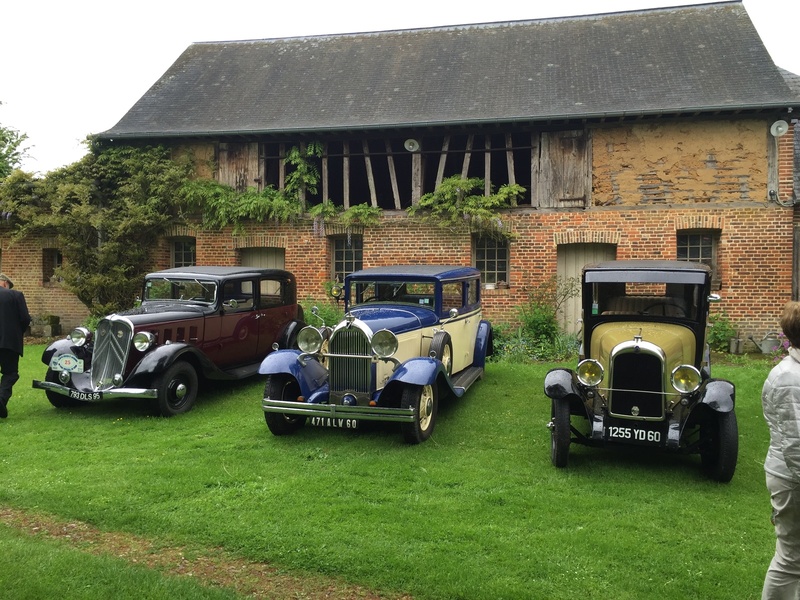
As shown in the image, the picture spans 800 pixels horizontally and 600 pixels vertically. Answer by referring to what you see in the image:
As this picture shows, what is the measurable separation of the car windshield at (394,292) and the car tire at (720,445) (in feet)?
10.8

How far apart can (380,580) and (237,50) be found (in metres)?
16.5

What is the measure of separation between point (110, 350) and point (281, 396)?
97.4 inches

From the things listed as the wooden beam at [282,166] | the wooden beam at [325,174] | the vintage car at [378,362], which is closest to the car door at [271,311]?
the vintage car at [378,362]

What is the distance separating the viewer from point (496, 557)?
12.4ft

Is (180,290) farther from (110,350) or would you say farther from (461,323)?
(461,323)

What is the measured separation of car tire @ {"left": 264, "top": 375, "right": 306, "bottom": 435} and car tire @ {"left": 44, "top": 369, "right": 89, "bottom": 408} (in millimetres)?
3006

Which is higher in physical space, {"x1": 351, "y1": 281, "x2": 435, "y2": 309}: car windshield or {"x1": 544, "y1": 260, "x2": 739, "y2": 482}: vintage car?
{"x1": 351, "y1": 281, "x2": 435, "y2": 309}: car windshield

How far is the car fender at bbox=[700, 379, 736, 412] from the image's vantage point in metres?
4.93

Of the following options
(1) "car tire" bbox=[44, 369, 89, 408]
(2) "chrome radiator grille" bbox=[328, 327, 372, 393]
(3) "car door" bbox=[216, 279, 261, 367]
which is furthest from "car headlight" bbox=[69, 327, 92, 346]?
(2) "chrome radiator grille" bbox=[328, 327, 372, 393]

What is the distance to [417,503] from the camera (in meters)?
4.64

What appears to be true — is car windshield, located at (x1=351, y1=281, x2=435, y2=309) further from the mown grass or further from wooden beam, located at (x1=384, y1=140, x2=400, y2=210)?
wooden beam, located at (x1=384, y1=140, x2=400, y2=210)

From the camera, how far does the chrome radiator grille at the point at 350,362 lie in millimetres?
6227

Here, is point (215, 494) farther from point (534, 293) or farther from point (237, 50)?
point (237, 50)

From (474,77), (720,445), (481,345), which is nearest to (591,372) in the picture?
(720,445)
